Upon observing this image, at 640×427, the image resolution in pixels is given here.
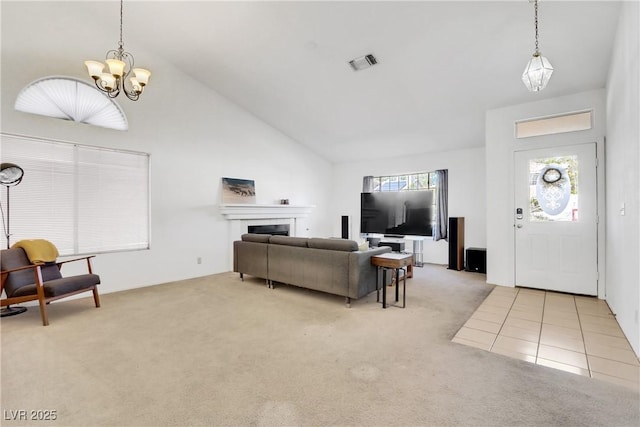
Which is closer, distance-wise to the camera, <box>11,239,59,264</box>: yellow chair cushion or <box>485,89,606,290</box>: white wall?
<box>11,239,59,264</box>: yellow chair cushion

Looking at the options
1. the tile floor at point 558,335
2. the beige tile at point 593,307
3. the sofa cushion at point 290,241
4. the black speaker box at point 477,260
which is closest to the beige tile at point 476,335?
the tile floor at point 558,335

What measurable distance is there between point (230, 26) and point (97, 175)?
2.84 metres

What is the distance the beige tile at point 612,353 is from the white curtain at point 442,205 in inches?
156

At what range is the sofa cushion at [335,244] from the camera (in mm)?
3537

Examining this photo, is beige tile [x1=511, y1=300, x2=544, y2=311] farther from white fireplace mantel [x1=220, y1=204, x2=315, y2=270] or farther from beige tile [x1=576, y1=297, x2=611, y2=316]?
white fireplace mantel [x1=220, y1=204, x2=315, y2=270]

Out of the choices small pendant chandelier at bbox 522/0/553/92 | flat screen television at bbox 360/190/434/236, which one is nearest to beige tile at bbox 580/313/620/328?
small pendant chandelier at bbox 522/0/553/92

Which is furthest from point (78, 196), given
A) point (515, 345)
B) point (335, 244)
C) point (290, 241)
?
point (515, 345)

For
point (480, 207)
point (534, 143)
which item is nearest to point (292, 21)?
point (534, 143)

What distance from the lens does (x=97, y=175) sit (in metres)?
4.24

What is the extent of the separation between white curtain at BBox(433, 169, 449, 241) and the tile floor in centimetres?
261

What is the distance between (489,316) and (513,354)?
912 mm

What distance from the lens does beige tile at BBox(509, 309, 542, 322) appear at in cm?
314

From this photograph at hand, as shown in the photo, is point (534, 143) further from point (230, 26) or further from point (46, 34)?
point (46, 34)

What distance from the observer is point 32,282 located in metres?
3.32
